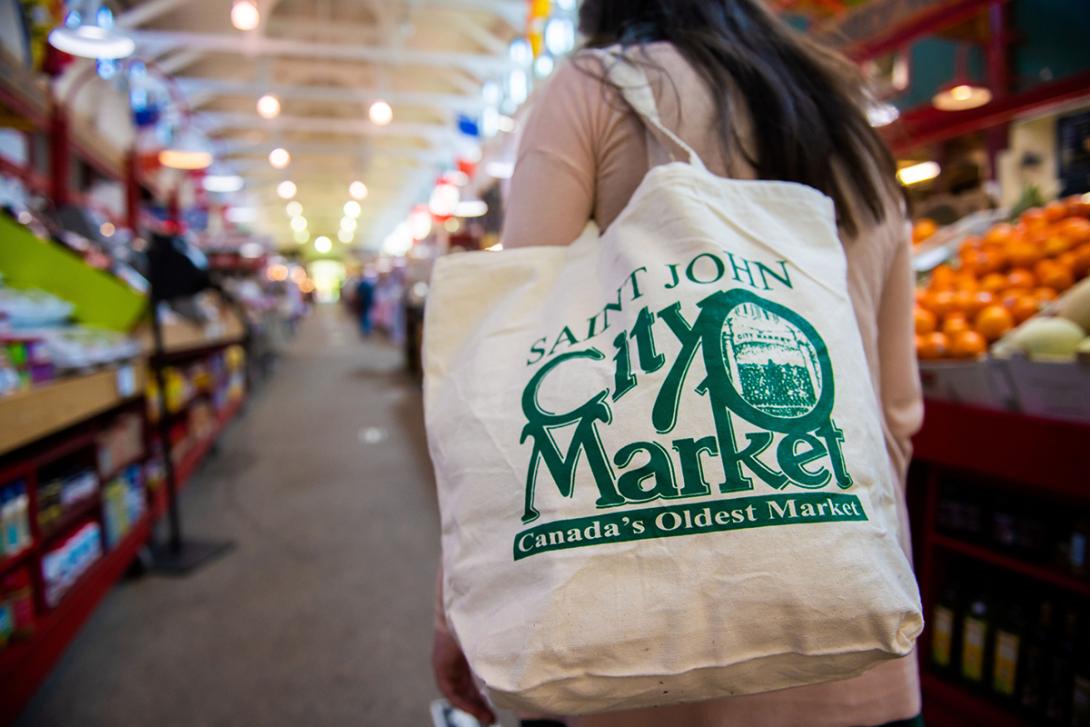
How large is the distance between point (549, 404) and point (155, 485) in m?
3.81

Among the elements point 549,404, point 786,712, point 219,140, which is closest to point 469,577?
point 549,404

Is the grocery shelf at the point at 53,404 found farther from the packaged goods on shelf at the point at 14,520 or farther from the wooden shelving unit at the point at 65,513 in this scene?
the packaged goods on shelf at the point at 14,520

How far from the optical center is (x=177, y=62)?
12.7m

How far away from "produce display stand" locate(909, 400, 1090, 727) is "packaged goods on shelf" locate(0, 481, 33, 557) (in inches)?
109

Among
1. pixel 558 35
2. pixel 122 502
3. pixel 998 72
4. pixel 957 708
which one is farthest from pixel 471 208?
pixel 957 708

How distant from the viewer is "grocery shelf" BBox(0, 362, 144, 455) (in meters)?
1.92

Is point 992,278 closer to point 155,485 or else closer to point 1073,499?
point 1073,499

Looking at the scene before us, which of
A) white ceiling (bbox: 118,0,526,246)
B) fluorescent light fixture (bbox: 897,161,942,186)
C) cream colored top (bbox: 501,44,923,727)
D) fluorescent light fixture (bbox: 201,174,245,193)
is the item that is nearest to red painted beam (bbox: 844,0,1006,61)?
fluorescent light fixture (bbox: 897,161,942,186)

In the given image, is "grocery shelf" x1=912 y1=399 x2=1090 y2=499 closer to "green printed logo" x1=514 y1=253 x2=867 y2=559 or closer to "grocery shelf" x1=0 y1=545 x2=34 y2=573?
"green printed logo" x1=514 y1=253 x2=867 y2=559

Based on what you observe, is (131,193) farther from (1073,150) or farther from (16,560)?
(1073,150)

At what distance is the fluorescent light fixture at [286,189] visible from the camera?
82.3 feet

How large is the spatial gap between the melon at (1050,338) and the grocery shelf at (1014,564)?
1.86ft

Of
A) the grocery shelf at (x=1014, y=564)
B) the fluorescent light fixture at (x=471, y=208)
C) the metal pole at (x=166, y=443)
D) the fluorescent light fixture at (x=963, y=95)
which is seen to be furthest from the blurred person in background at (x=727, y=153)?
the fluorescent light fixture at (x=471, y=208)

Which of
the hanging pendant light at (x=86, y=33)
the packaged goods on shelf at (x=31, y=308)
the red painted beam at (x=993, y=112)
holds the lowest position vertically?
the packaged goods on shelf at (x=31, y=308)
